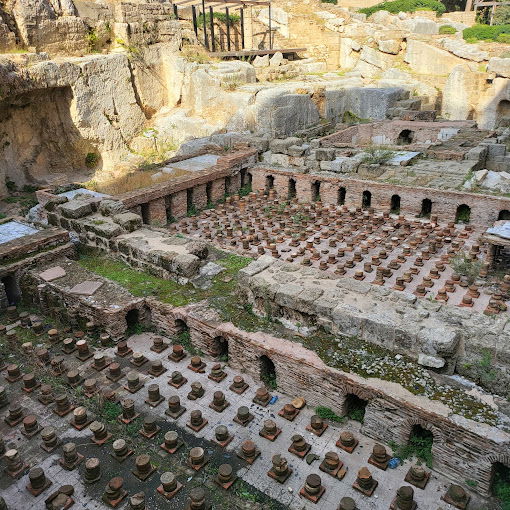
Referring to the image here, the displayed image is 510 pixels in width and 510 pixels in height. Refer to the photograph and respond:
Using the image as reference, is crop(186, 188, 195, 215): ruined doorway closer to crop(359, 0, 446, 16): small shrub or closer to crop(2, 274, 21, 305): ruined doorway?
crop(2, 274, 21, 305): ruined doorway

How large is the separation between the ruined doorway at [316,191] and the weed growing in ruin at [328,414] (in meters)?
9.31

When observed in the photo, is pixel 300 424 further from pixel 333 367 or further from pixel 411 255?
pixel 411 255

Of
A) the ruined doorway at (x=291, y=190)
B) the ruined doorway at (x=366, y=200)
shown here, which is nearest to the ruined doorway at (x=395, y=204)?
the ruined doorway at (x=366, y=200)

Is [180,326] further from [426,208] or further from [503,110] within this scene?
[503,110]

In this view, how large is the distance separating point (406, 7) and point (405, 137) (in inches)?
797

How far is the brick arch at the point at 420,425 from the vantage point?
5199 millimetres

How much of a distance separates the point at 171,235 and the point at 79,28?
14.0 meters

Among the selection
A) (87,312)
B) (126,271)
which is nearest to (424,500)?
(87,312)

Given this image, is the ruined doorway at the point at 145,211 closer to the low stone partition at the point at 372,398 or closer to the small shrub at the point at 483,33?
the low stone partition at the point at 372,398

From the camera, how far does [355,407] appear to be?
20.1 ft

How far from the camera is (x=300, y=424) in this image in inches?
237

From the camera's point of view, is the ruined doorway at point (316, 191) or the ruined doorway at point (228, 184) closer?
the ruined doorway at point (316, 191)

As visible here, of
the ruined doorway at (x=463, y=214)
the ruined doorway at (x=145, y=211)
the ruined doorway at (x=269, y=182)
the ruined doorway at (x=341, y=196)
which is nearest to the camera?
the ruined doorway at (x=463, y=214)

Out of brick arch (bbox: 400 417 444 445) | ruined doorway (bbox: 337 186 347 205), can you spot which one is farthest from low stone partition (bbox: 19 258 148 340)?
ruined doorway (bbox: 337 186 347 205)
